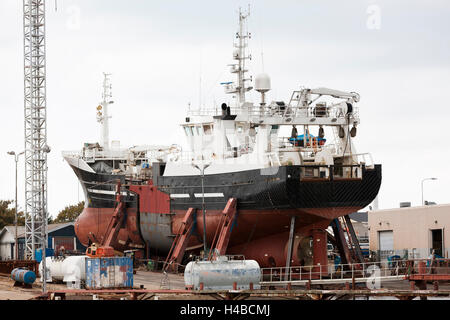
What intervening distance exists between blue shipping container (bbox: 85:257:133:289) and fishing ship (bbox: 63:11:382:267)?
20.1 feet

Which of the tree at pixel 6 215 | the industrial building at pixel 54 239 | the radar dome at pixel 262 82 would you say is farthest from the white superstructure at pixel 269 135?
the tree at pixel 6 215

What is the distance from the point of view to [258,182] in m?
56.6

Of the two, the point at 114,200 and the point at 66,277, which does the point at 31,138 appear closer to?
the point at 114,200

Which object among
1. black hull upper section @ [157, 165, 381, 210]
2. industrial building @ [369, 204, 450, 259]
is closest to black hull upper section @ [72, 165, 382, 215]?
black hull upper section @ [157, 165, 381, 210]

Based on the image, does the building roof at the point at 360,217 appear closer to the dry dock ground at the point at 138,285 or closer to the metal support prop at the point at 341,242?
the metal support prop at the point at 341,242

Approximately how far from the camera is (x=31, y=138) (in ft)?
238

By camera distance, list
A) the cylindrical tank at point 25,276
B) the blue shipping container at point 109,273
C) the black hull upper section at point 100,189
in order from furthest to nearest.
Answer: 1. the black hull upper section at point 100,189
2. the cylindrical tank at point 25,276
3. the blue shipping container at point 109,273

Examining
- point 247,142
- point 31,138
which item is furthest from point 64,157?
point 247,142

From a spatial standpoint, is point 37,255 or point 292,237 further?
point 37,255

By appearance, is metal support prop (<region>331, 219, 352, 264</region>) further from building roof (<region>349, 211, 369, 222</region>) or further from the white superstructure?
building roof (<region>349, 211, 369, 222</region>)

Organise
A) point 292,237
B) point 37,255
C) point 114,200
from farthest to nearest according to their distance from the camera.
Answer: point 114,200 < point 37,255 < point 292,237

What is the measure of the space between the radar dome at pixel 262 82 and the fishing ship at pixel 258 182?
69 millimetres

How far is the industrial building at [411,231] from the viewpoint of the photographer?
218ft
